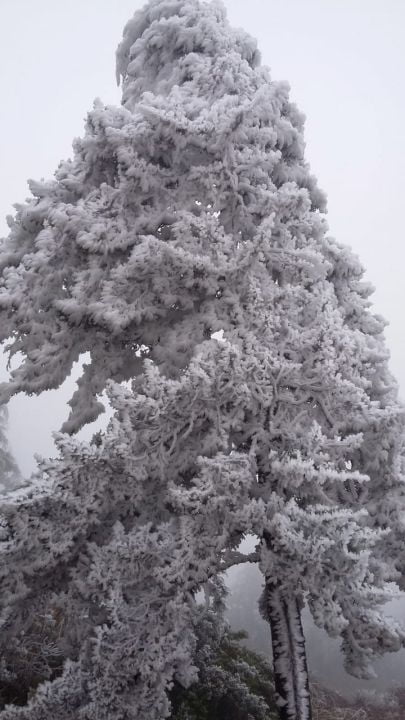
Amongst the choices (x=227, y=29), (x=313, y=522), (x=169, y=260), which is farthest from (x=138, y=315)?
(x=227, y=29)

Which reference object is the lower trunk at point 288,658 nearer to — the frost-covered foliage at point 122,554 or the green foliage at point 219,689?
the frost-covered foliage at point 122,554

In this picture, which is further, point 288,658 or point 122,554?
point 288,658

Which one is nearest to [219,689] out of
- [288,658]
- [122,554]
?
[288,658]

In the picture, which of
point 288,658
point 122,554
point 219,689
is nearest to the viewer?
point 122,554

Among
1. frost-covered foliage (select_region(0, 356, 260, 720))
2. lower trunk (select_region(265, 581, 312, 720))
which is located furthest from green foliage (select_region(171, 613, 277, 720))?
frost-covered foliage (select_region(0, 356, 260, 720))

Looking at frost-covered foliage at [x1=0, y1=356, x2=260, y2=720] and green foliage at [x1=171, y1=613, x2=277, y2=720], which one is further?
green foliage at [x1=171, y1=613, x2=277, y2=720]

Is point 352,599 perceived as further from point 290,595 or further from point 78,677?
point 78,677

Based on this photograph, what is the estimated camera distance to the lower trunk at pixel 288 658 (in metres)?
5.22

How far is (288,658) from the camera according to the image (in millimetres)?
5371

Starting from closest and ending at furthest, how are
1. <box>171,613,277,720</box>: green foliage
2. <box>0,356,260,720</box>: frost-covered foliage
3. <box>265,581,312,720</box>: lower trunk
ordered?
1. <box>0,356,260,720</box>: frost-covered foliage
2. <box>265,581,312,720</box>: lower trunk
3. <box>171,613,277,720</box>: green foliage

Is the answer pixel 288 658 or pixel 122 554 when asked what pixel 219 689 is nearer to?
pixel 288 658

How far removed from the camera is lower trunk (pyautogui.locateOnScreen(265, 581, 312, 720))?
17.1 feet

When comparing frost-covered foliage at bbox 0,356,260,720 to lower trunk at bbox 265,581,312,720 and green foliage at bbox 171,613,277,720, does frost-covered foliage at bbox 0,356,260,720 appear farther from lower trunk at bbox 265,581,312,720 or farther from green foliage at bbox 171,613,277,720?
green foliage at bbox 171,613,277,720

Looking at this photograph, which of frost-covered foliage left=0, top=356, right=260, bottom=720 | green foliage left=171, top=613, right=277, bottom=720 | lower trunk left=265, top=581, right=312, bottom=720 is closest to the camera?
frost-covered foliage left=0, top=356, right=260, bottom=720
